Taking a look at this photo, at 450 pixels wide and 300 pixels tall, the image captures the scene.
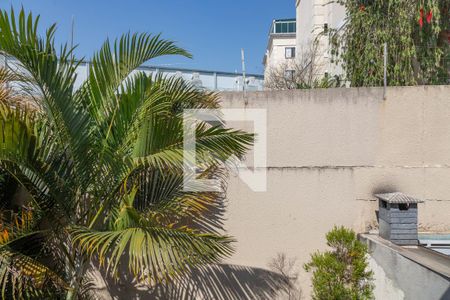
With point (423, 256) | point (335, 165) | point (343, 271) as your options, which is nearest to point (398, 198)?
point (423, 256)

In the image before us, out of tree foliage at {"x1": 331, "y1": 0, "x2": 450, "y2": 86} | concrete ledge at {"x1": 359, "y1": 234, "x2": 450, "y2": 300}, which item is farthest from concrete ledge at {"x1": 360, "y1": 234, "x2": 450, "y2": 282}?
tree foliage at {"x1": 331, "y1": 0, "x2": 450, "y2": 86}

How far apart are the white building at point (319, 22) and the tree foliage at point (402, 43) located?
3.79 metres

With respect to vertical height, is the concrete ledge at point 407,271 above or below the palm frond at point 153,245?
below

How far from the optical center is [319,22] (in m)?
16.7

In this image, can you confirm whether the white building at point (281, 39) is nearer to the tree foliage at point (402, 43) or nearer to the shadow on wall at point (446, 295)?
the tree foliage at point (402, 43)

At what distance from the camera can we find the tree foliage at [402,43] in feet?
21.4

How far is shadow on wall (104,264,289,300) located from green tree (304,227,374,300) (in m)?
0.76

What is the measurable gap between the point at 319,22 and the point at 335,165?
46.5 ft

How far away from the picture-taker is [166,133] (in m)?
3.34

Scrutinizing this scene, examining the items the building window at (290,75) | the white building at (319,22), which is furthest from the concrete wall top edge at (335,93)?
the white building at (319,22)

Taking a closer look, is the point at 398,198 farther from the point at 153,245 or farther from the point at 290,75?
the point at 290,75

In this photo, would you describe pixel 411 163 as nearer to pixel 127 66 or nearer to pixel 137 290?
pixel 127 66

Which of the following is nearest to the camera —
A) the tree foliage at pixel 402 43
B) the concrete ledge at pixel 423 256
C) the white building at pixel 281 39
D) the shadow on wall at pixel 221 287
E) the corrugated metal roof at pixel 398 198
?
the concrete ledge at pixel 423 256

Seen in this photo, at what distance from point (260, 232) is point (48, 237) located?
2915mm
